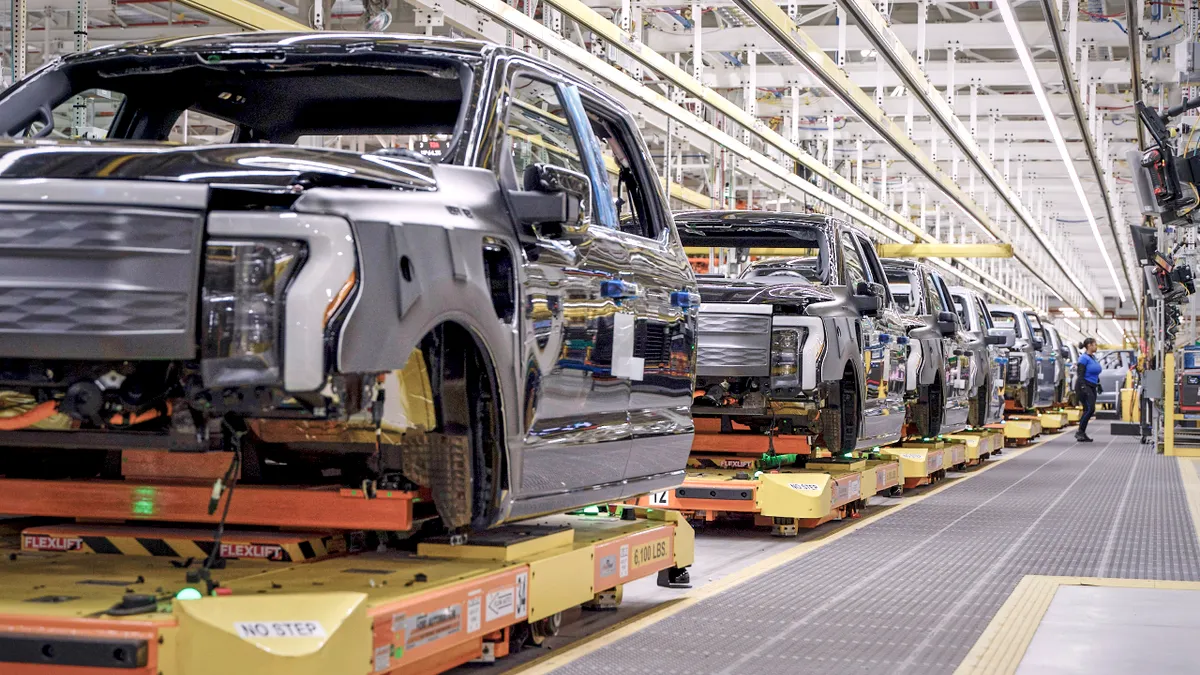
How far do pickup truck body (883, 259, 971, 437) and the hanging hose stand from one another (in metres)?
8.60

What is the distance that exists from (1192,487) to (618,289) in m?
9.53

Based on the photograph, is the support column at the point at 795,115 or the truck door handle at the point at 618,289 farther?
the support column at the point at 795,115

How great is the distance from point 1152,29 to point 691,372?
433 inches

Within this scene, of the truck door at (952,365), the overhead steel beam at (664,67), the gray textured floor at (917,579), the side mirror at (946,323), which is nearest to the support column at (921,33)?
the overhead steel beam at (664,67)

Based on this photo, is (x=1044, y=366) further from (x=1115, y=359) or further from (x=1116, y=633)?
(x=1116, y=633)

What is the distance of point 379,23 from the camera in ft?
30.0

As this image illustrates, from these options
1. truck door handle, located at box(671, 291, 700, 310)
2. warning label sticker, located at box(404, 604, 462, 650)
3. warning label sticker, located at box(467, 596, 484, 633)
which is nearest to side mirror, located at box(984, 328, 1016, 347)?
truck door handle, located at box(671, 291, 700, 310)

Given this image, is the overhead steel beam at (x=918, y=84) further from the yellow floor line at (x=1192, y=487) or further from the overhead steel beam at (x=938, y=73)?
the yellow floor line at (x=1192, y=487)

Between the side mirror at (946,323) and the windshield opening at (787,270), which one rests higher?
the windshield opening at (787,270)

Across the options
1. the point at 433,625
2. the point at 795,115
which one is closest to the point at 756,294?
the point at 433,625

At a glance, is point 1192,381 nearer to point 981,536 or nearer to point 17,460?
point 981,536

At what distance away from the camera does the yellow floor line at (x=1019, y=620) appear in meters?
4.82

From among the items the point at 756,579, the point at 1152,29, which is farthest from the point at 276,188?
the point at 1152,29

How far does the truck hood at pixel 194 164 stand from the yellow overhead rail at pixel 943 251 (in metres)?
20.0
